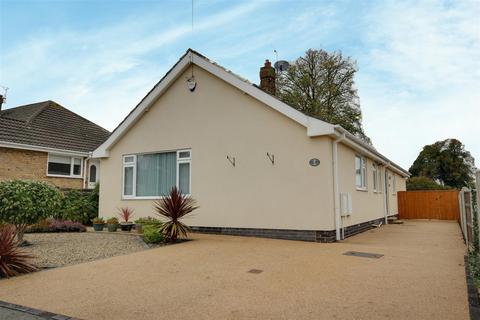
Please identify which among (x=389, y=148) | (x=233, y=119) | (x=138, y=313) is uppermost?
(x=389, y=148)

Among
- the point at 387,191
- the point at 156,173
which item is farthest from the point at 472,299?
the point at 387,191

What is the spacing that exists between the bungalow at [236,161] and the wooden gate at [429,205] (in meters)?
8.33

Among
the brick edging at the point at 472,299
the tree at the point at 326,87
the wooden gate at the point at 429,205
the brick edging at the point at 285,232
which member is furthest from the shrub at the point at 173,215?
the tree at the point at 326,87

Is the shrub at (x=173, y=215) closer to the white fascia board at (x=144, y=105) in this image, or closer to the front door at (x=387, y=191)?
the white fascia board at (x=144, y=105)

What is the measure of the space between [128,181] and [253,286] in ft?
31.5

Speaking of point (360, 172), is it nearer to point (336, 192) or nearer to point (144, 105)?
point (336, 192)

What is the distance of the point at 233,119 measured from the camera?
36.3 feet

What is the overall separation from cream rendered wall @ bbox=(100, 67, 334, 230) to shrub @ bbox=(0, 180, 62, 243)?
164 inches

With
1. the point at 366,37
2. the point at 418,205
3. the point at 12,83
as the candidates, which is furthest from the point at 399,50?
the point at 12,83

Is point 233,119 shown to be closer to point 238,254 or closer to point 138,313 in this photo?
point 238,254

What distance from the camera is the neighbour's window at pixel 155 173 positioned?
11953 millimetres

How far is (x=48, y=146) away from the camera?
17.0 metres

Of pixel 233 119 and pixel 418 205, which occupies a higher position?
pixel 233 119

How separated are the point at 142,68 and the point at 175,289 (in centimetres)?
1232
